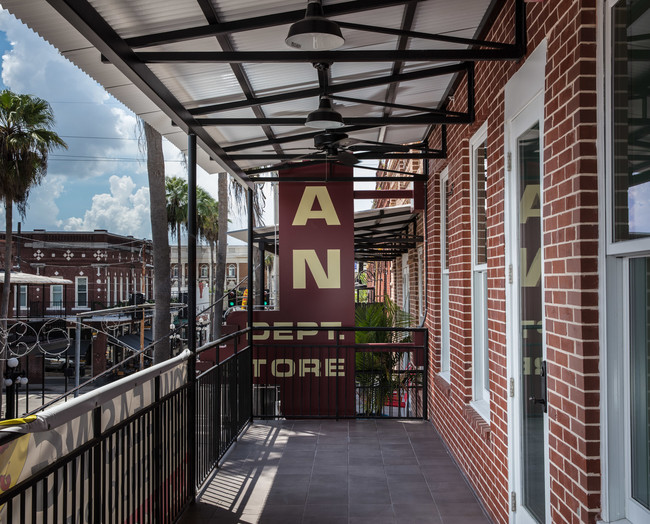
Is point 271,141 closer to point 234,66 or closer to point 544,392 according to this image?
point 234,66

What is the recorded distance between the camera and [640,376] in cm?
213

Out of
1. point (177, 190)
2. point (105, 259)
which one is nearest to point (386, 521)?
point (177, 190)

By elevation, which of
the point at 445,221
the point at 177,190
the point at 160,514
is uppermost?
the point at 177,190

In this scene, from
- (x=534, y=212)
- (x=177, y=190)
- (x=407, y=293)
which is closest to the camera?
(x=534, y=212)

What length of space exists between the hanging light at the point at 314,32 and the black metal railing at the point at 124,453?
194cm

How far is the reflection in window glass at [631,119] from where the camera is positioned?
6.62 feet

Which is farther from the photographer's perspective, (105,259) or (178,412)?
(105,259)

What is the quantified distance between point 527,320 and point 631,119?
1472 mm

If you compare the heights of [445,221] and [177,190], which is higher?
[177,190]

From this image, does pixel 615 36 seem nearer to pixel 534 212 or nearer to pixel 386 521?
pixel 534 212

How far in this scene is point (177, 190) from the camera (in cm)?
3612

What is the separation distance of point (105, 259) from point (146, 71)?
38061 millimetres

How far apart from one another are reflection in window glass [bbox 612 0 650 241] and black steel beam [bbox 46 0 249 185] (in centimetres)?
227

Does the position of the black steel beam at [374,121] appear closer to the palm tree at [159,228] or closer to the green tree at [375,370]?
the green tree at [375,370]
